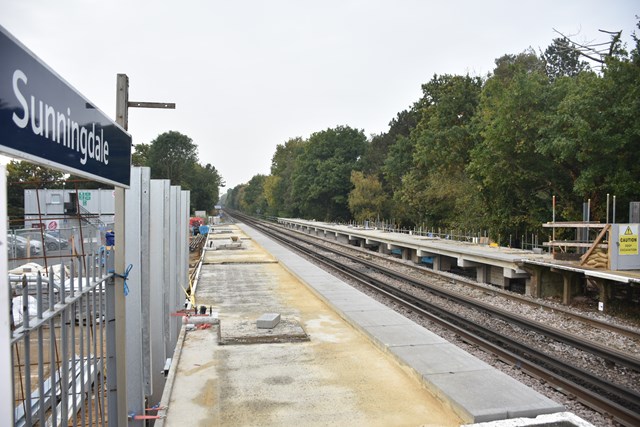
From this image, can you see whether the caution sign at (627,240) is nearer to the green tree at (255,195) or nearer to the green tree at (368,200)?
the green tree at (368,200)

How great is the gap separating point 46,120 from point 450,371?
18.6ft

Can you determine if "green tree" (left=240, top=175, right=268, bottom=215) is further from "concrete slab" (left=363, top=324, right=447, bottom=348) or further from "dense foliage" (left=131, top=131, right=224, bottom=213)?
"concrete slab" (left=363, top=324, right=447, bottom=348)

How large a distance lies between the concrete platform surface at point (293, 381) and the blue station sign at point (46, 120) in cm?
350

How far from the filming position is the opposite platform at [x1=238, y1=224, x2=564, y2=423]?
502 centimetres

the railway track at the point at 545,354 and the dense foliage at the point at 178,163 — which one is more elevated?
the dense foliage at the point at 178,163

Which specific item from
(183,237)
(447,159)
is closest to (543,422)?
(183,237)

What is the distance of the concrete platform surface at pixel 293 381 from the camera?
5.04m

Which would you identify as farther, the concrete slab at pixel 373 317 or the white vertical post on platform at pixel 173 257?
the concrete slab at pixel 373 317

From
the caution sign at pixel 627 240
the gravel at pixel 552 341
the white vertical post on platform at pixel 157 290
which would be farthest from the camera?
the caution sign at pixel 627 240

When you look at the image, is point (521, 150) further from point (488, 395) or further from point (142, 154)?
point (142, 154)

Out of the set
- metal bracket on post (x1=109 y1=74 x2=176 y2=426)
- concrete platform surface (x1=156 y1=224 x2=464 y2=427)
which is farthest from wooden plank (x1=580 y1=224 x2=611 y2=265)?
metal bracket on post (x1=109 y1=74 x2=176 y2=426)

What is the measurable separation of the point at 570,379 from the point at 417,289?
8.71 m

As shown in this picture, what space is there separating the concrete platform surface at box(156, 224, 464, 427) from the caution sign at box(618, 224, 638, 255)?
339 inches

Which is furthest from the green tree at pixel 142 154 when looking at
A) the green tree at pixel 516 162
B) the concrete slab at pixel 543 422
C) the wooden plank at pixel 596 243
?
the concrete slab at pixel 543 422
